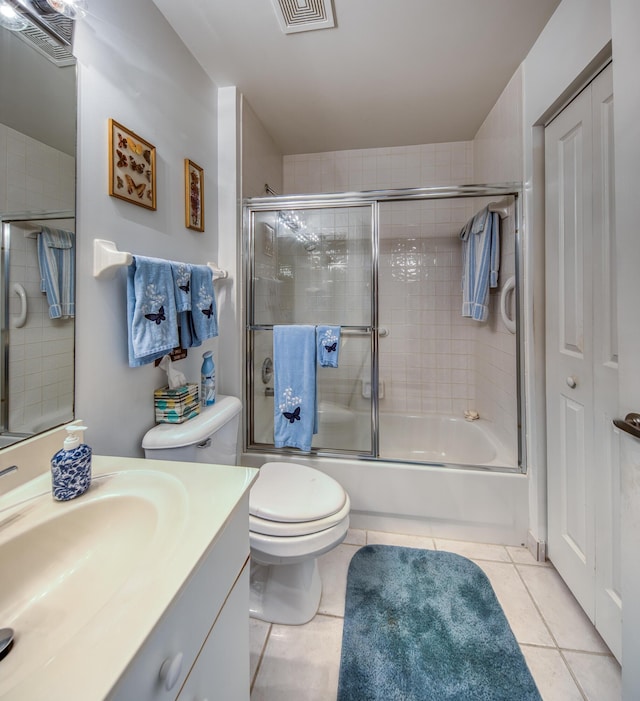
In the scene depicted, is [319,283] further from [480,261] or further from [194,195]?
[480,261]

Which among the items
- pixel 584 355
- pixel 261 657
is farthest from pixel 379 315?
pixel 261 657

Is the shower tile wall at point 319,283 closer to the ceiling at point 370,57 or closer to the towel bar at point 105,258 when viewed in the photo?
the ceiling at point 370,57

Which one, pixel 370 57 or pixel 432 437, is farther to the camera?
pixel 432 437

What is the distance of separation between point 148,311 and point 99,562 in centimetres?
75

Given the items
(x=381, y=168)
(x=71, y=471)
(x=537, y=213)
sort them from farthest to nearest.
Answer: (x=381, y=168) < (x=537, y=213) < (x=71, y=471)

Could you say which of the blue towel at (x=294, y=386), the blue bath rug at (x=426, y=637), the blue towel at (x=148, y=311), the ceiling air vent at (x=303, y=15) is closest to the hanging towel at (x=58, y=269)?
the blue towel at (x=148, y=311)

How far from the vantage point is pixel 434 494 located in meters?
1.68

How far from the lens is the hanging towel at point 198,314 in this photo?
136 centimetres

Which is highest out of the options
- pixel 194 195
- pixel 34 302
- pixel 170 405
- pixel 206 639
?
pixel 194 195

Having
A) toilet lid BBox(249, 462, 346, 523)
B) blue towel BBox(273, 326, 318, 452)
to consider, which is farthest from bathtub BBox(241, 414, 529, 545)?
toilet lid BBox(249, 462, 346, 523)

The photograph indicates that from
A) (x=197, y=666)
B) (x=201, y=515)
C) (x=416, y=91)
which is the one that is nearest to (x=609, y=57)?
(x=416, y=91)

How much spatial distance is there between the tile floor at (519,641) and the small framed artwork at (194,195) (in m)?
1.72

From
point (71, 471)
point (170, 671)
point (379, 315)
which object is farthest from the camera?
point (379, 315)

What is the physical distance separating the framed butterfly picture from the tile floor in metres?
1.67
